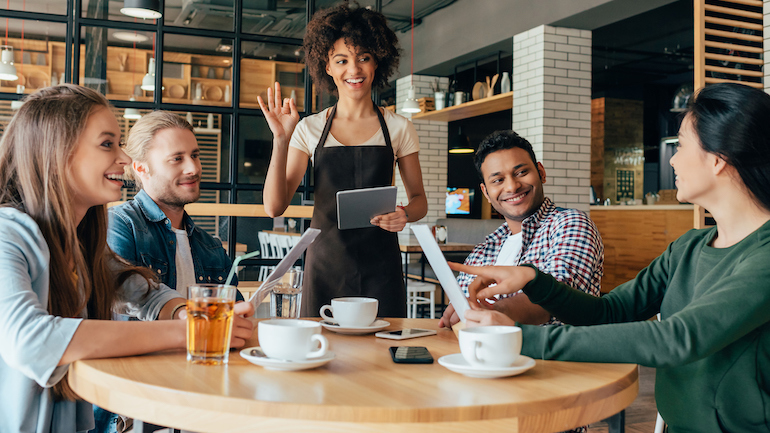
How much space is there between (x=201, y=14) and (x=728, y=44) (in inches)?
120

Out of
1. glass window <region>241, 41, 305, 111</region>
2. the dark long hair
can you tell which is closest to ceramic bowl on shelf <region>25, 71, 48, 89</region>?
glass window <region>241, 41, 305, 111</region>

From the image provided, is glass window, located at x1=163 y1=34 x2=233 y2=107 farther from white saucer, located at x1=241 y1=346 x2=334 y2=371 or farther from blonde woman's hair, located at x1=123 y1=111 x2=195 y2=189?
white saucer, located at x1=241 y1=346 x2=334 y2=371

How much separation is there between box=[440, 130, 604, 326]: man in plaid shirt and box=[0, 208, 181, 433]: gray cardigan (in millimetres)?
806

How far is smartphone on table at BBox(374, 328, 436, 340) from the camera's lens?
1.30 meters

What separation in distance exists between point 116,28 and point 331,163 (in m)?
1.64

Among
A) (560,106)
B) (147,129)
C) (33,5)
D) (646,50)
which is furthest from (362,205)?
(646,50)

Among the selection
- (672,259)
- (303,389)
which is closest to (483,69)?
(672,259)

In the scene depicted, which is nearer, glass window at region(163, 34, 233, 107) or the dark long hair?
the dark long hair

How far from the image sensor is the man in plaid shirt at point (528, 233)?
5.05ft

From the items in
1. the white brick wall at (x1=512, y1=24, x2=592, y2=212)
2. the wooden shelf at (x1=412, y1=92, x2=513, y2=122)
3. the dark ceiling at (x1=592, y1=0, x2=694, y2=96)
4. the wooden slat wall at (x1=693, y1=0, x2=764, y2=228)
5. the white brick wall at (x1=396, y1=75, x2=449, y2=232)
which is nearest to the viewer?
the wooden slat wall at (x1=693, y1=0, x2=764, y2=228)

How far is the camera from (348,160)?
2203mm

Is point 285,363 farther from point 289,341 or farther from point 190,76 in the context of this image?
point 190,76

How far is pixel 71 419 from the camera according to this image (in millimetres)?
1125

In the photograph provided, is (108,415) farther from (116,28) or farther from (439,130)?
(439,130)
